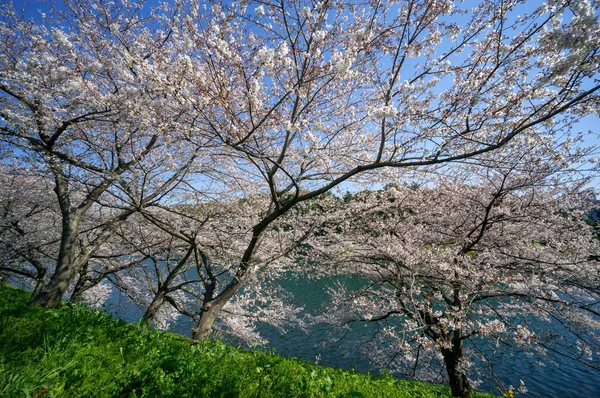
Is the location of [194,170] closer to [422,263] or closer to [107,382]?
[107,382]

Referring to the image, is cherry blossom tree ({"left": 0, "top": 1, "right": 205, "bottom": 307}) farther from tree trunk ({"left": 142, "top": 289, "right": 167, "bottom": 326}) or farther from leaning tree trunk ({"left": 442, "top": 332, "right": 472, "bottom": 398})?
leaning tree trunk ({"left": 442, "top": 332, "right": 472, "bottom": 398})

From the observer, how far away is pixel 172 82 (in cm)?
367

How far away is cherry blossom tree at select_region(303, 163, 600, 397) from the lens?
5.59 meters

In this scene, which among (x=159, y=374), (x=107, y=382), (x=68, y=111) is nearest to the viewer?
(x=107, y=382)

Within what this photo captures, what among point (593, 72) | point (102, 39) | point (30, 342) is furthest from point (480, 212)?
point (102, 39)

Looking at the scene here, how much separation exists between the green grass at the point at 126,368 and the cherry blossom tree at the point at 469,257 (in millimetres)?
2653

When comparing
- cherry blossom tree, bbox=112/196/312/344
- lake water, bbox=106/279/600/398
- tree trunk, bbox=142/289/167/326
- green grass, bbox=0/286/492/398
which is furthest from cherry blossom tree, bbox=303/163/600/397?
tree trunk, bbox=142/289/167/326

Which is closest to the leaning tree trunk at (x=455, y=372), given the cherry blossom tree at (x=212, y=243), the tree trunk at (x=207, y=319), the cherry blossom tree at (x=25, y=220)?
the cherry blossom tree at (x=212, y=243)

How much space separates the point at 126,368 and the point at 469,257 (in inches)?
277

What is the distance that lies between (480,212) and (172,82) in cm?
817

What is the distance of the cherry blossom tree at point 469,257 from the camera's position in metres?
5.59

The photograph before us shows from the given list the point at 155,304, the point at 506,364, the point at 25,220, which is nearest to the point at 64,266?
the point at 155,304

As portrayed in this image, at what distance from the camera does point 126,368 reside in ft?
8.60

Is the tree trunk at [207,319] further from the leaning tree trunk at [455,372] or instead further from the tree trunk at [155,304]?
the leaning tree trunk at [455,372]
